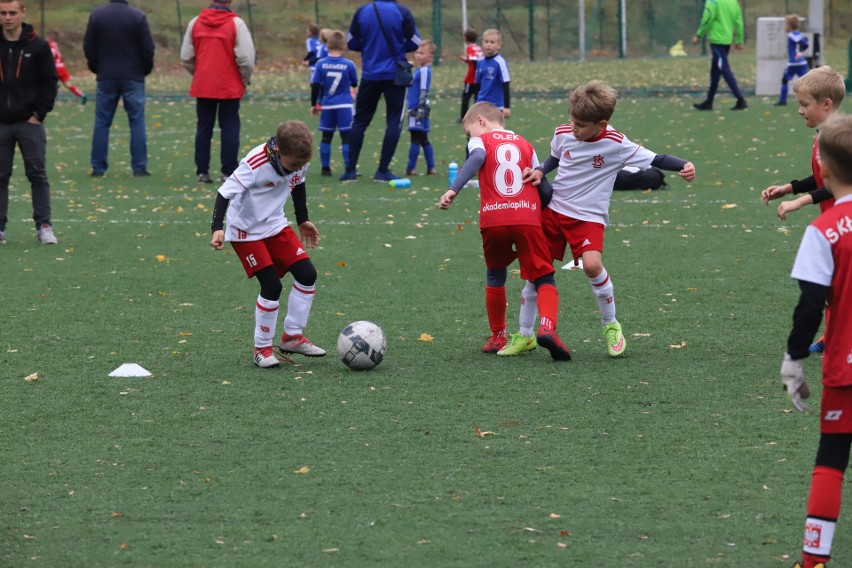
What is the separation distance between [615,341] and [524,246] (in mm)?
752

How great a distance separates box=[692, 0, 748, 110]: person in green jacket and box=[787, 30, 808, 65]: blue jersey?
1067 mm

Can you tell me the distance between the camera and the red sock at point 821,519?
163 inches

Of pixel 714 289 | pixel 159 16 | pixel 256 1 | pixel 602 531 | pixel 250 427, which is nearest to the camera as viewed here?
pixel 602 531

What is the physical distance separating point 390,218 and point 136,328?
4.94 m

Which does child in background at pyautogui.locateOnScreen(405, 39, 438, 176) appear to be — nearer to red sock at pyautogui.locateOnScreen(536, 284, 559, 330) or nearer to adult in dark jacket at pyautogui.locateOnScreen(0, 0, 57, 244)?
adult in dark jacket at pyautogui.locateOnScreen(0, 0, 57, 244)

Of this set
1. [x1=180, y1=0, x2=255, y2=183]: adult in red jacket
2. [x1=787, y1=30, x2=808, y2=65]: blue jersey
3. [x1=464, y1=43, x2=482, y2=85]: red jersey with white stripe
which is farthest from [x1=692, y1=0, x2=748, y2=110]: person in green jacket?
[x1=180, y1=0, x2=255, y2=183]: adult in red jacket

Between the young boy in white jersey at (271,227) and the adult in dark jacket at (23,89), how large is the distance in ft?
13.8

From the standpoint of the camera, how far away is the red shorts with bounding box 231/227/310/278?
737 cm

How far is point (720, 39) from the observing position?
2444 cm

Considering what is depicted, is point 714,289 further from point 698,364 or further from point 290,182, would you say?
point 290,182

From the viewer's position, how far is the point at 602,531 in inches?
184

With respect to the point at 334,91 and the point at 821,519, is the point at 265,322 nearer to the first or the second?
the point at 821,519

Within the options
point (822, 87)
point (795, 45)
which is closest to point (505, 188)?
point (822, 87)

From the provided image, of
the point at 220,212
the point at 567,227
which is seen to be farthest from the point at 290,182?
the point at 567,227
